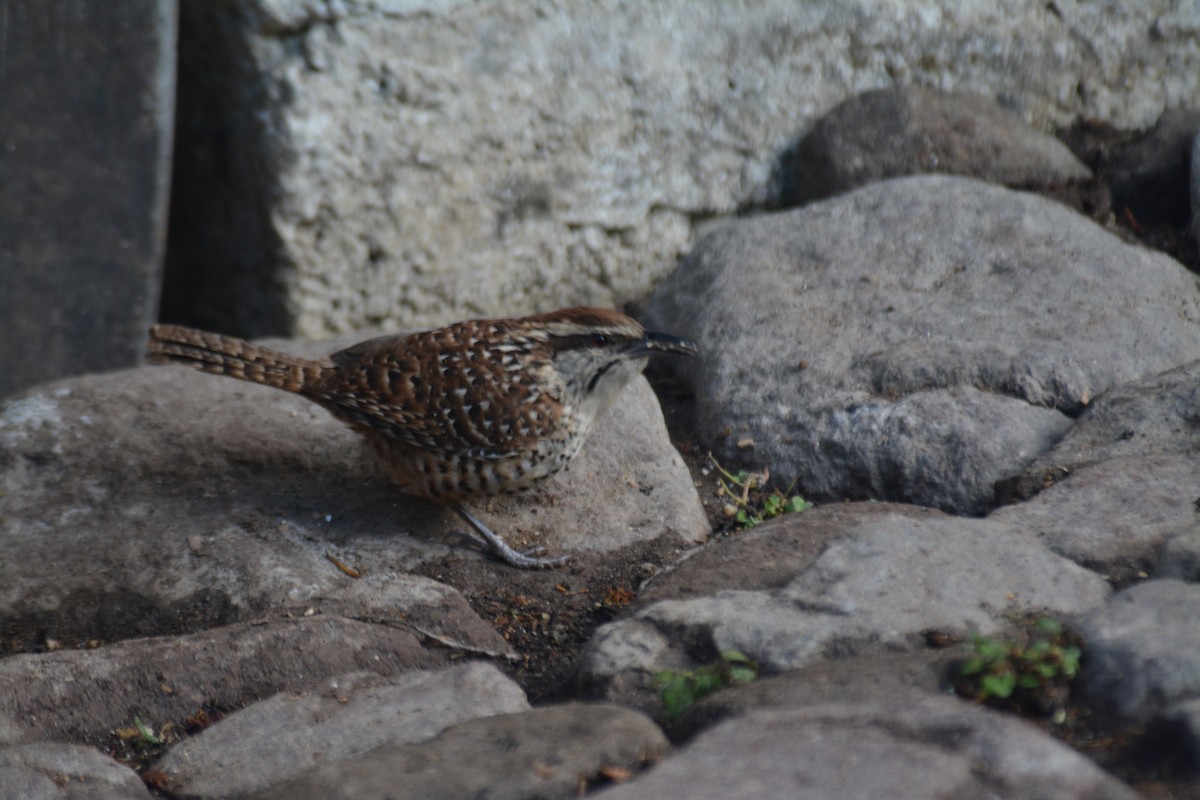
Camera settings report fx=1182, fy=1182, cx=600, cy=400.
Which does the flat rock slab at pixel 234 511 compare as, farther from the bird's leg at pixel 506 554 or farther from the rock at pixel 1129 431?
the rock at pixel 1129 431

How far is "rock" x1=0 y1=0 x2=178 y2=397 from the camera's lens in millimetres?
4879

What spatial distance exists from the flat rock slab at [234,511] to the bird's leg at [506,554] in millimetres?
47

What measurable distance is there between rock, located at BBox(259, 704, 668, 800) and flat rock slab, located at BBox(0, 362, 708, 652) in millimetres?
991

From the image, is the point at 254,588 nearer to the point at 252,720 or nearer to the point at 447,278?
the point at 252,720

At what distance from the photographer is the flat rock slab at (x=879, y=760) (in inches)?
85.9

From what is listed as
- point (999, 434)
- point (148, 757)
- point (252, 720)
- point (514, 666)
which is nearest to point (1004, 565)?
point (999, 434)

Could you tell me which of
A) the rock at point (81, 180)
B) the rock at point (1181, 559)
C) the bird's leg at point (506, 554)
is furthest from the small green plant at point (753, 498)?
the rock at point (81, 180)

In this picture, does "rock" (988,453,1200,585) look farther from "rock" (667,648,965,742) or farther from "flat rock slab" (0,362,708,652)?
"flat rock slab" (0,362,708,652)

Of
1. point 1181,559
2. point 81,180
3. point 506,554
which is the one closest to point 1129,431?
point 1181,559

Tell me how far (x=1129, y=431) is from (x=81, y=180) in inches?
170

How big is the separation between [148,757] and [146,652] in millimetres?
359

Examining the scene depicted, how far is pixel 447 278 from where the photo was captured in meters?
5.89

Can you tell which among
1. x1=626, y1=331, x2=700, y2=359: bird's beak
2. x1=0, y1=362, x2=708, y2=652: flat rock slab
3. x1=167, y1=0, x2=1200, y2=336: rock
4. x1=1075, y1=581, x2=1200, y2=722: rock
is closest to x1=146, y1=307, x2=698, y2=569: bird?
x1=626, y1=331, x2=700, y2=359: bird's beak

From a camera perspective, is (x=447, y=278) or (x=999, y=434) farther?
(x=447, y=278)
